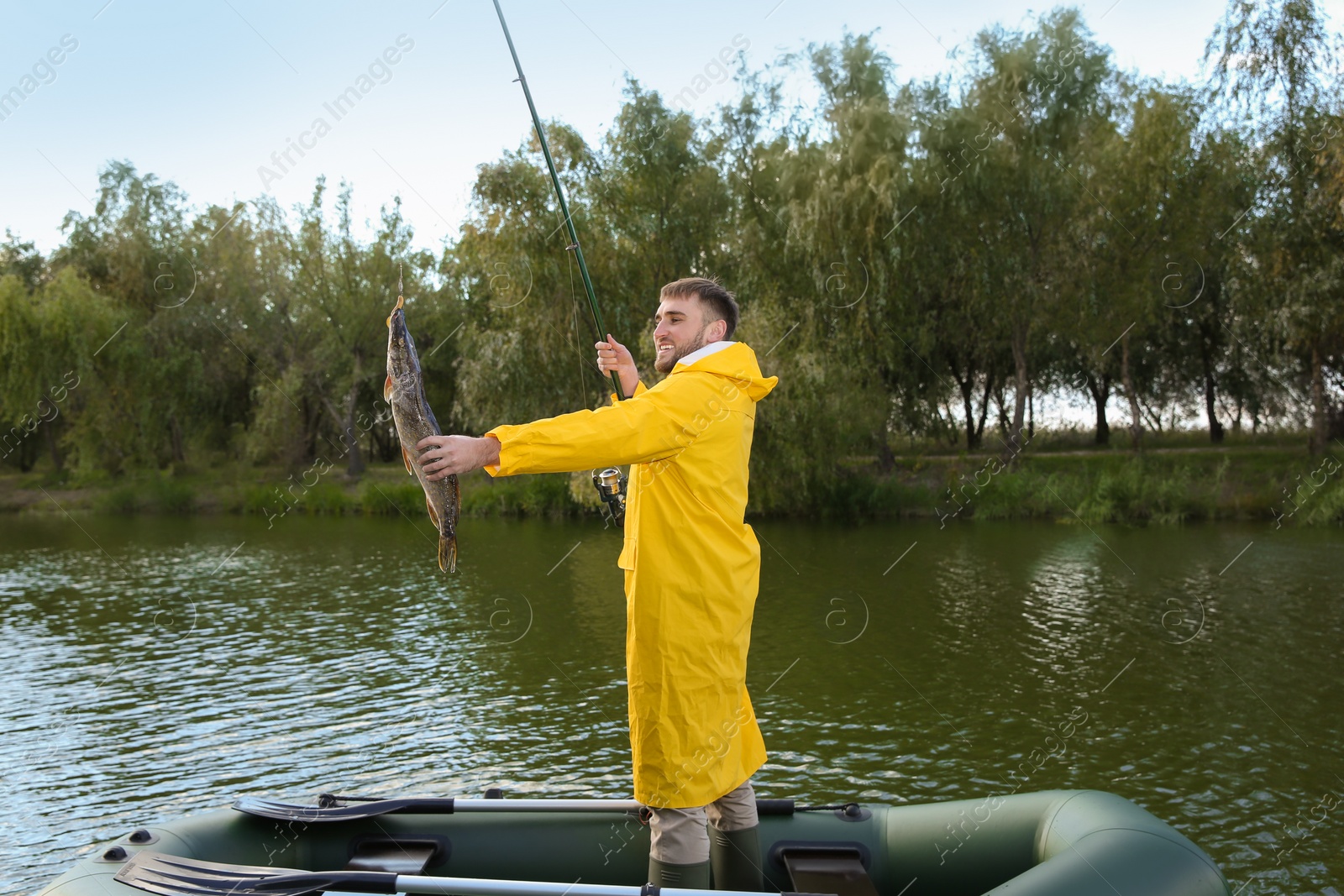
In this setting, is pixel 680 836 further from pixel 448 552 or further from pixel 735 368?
pixel 735 368

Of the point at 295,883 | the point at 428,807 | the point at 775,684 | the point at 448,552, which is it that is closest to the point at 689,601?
the point at 448,552

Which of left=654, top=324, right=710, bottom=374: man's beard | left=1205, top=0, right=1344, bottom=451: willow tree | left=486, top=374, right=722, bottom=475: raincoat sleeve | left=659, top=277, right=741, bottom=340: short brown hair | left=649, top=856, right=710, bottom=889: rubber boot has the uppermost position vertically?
left=1205, top=0, right=1344, bottom=451: willow tree

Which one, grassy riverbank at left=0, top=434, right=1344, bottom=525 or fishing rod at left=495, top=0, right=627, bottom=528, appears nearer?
fishing rod at left=495, top=0, right=627, bottom=528

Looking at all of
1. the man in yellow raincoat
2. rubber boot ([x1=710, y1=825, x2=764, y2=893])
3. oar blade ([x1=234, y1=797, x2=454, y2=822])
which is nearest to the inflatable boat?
oar blade ([x1=234, y1=797, x2=454, y2=822])

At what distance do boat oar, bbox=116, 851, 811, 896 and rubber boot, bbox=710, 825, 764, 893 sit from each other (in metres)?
0.20

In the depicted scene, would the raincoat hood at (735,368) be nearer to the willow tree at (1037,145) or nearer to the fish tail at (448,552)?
the fish tail at (448,552)

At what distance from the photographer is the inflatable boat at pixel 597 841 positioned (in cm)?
393

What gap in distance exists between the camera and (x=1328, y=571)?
1452 cm

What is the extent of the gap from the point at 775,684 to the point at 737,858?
6236mm

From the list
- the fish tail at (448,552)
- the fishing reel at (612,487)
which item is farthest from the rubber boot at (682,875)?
the fishing reel at (612,487)

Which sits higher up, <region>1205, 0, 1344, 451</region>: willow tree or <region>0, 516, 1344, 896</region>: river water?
<region>1205, 0, 1344, 451</region>: willow tree

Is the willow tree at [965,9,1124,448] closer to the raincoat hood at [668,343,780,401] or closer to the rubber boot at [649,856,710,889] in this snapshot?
the raincoat hood at [668,343,780,401]

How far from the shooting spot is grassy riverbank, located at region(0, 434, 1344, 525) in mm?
20469

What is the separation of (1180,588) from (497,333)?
1460cm
